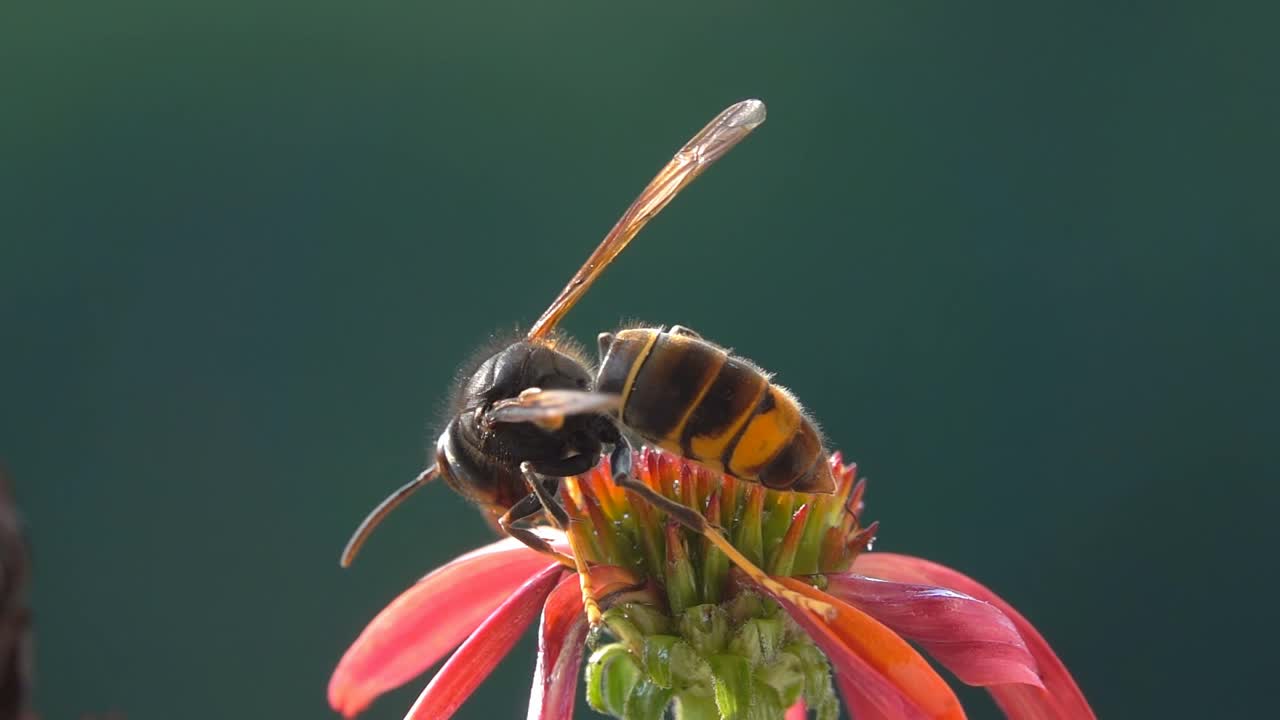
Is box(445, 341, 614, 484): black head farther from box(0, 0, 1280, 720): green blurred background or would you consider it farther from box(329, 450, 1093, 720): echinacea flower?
box(0, 0, 1280, 720): green blurred background

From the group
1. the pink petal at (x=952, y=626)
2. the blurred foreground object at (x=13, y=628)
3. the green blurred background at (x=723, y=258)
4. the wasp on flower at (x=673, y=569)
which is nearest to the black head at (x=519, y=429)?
the wasp on flower at (x=673, y=569)

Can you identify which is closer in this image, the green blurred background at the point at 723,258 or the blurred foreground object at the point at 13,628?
the blurred foreground object at the point at 13,628

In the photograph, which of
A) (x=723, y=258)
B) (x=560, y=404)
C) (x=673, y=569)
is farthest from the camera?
(x=723, y=258)

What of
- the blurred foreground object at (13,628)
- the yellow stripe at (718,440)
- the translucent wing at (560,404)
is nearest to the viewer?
the translucent wing at (560,404)

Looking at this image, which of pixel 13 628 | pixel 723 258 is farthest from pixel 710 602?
pixel 723 258

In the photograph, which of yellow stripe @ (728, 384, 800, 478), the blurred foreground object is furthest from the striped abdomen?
the blurred foreground object

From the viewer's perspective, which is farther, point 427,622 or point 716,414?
point 427,622

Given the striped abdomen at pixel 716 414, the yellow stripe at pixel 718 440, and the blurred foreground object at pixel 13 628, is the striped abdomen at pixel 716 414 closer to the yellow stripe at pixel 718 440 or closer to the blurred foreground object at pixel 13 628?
the yellow stripe at pixel 718 440

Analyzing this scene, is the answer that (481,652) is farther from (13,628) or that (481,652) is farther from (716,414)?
(13,628)
